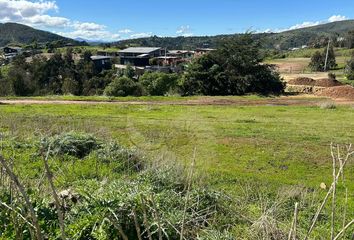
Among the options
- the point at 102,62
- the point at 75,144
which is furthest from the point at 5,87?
the point at 102,62

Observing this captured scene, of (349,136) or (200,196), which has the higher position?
(200,196)

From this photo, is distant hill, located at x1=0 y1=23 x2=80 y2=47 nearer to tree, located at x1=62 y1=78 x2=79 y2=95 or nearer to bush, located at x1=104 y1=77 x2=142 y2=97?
tree, located at x1=62 y1=78 x2=79 y2=95

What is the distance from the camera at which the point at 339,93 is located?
29.8 metres

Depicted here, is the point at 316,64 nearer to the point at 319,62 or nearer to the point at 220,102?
the point at 319,62

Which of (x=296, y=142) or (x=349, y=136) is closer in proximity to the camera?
(x=296, y=142)

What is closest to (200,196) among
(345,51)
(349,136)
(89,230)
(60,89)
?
(89,230)

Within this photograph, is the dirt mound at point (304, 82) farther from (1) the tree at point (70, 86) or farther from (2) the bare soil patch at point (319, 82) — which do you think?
(1) the tree at point (70, 86)

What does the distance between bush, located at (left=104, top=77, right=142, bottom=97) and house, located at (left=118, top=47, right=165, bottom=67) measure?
179 ft

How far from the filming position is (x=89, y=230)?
14.3 ft

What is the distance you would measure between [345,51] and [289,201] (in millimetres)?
89629

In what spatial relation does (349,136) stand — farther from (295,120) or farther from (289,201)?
(289,201)

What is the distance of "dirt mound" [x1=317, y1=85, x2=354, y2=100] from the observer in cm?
2886

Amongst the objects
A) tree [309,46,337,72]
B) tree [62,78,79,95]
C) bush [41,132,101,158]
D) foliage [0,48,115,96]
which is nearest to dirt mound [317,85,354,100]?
foliage [0,48,115,96]

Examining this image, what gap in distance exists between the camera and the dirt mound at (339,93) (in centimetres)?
2886
